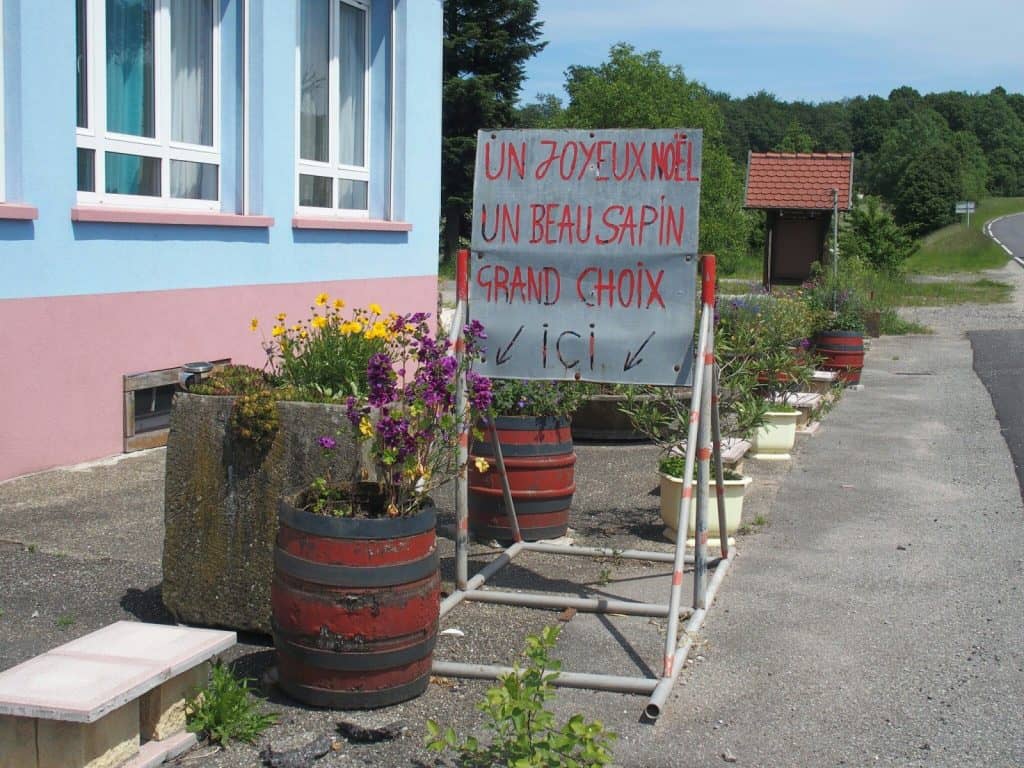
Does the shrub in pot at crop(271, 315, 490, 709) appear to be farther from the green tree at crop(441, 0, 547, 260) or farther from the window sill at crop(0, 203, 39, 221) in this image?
the green tree at crop(441, 0, 547, 260)

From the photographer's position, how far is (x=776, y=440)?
9938 millimetres

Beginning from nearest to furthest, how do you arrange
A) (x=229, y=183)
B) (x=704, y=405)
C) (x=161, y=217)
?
(x=704, y=405) < (x=161, y=217) < (x=229, y=183)

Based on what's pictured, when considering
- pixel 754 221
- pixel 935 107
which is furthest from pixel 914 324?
pixel 935 107

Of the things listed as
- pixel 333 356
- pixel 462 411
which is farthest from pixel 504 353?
pixel 333 356

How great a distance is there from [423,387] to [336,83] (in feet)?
24.0

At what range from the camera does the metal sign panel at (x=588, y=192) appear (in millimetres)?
5309

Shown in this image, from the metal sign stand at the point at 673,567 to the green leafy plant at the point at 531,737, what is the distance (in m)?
0.68

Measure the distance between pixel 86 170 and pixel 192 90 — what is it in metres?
1.47

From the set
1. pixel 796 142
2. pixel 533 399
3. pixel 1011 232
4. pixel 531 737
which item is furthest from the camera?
pixel 796 142

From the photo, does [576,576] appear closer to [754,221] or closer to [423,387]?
[423,387]

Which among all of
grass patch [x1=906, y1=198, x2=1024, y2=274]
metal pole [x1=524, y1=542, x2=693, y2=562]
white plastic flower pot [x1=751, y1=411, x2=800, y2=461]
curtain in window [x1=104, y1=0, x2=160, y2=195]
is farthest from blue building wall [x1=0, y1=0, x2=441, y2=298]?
grass patch [x1=906, y1=198, x2=1024, y2=274]

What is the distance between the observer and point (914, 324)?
83.5 ft

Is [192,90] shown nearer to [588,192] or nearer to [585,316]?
[588,192]

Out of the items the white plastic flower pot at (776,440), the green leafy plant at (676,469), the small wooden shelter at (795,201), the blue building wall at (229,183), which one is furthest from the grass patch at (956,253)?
the green leafy plant at (676,469)
